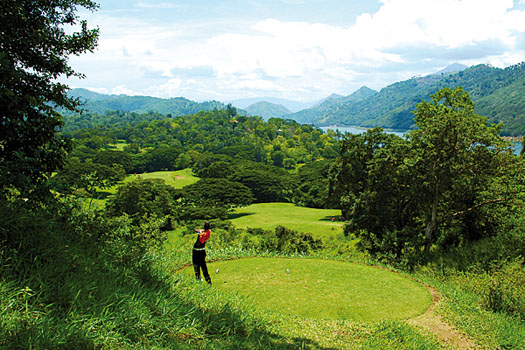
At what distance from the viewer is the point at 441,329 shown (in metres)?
6.47

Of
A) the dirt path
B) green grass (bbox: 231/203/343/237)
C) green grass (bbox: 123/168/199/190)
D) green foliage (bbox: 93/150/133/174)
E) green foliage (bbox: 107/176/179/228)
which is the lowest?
green grass (bbox: 231/203/343/237)

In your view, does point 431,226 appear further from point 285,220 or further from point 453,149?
point 285,220

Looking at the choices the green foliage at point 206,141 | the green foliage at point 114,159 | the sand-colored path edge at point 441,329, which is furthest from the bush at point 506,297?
the green foliage at point 114,159

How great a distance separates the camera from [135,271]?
5.39 m

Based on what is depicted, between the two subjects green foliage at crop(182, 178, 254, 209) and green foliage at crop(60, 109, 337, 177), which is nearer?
green foliage at crop(182, 178, 254, 209)

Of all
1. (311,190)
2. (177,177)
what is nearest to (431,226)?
(311,190)

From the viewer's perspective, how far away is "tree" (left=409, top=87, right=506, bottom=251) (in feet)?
48.9

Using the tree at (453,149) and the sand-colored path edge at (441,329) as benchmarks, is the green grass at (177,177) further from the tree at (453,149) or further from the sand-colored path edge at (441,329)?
the sand-colored path edge at (441,329)

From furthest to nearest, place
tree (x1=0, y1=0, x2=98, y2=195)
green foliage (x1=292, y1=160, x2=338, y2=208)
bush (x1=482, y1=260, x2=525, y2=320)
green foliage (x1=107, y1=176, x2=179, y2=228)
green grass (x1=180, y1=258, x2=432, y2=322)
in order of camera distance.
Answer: green foliage (x1=292, y1=160, x2=338, y2=208), green foliage (x1=107, y1=176, x2=179, y2=228), bush (x1=482, y1=260, x2=525, y2=320), green grass (x1=180, y1=258, x2=432, y2=322), tree (x1=0, y1=0, x2=98, y2=195)

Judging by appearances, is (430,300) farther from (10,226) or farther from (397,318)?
(10,226)

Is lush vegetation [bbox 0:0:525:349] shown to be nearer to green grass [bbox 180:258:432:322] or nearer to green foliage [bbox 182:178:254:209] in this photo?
green grass [bbox 180:258:432:322]

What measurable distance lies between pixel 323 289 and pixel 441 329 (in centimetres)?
260

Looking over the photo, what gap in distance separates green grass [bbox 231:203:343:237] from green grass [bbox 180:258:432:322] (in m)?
24.1

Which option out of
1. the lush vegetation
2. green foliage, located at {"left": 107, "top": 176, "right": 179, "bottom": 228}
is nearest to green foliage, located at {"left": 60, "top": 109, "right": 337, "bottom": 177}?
→ green foliage, located at {"left": 107, "top": 176, "right": 179, "bottom": 228}
